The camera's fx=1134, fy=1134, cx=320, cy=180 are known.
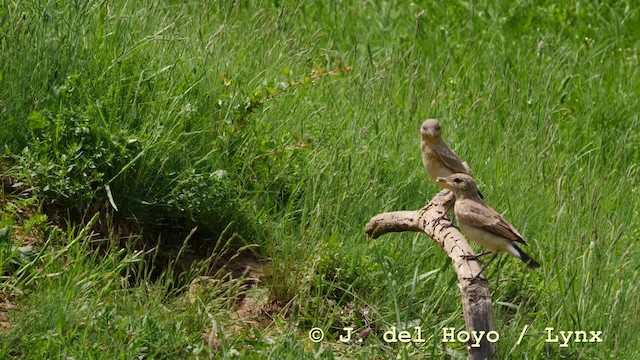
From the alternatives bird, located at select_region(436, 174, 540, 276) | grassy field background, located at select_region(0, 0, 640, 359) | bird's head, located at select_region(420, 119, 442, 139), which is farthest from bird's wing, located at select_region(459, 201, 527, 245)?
bird's head, located at select_region(420, 119, 442, 139)

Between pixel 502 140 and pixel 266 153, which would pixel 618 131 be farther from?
pixel 266 153

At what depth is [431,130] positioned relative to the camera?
6.18 meters

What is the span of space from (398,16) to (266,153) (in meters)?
3.36

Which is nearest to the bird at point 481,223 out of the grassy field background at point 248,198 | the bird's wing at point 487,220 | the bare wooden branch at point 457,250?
the bird's wing at point 487,220

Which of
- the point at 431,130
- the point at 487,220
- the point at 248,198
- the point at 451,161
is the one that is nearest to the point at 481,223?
the point at 487,220

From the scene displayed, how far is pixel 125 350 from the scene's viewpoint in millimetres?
4605

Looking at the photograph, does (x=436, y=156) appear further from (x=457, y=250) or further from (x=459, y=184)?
(x=457, y=250)

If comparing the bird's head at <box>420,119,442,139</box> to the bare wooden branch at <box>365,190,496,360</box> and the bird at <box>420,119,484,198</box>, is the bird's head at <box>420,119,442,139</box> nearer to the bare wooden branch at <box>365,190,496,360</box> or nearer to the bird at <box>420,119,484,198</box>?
the bird at <box>420,119,484,198</box>

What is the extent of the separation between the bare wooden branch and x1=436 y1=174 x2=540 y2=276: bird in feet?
0.34

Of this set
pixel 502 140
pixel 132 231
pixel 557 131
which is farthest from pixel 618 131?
pixel 132 231

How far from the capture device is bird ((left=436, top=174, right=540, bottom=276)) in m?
5.08

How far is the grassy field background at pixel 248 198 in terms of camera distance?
4.97 metres

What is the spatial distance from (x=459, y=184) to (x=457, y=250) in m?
0.57

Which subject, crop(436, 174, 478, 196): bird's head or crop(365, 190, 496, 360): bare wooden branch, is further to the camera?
crop(436, 174, 478, 196): bird's head
